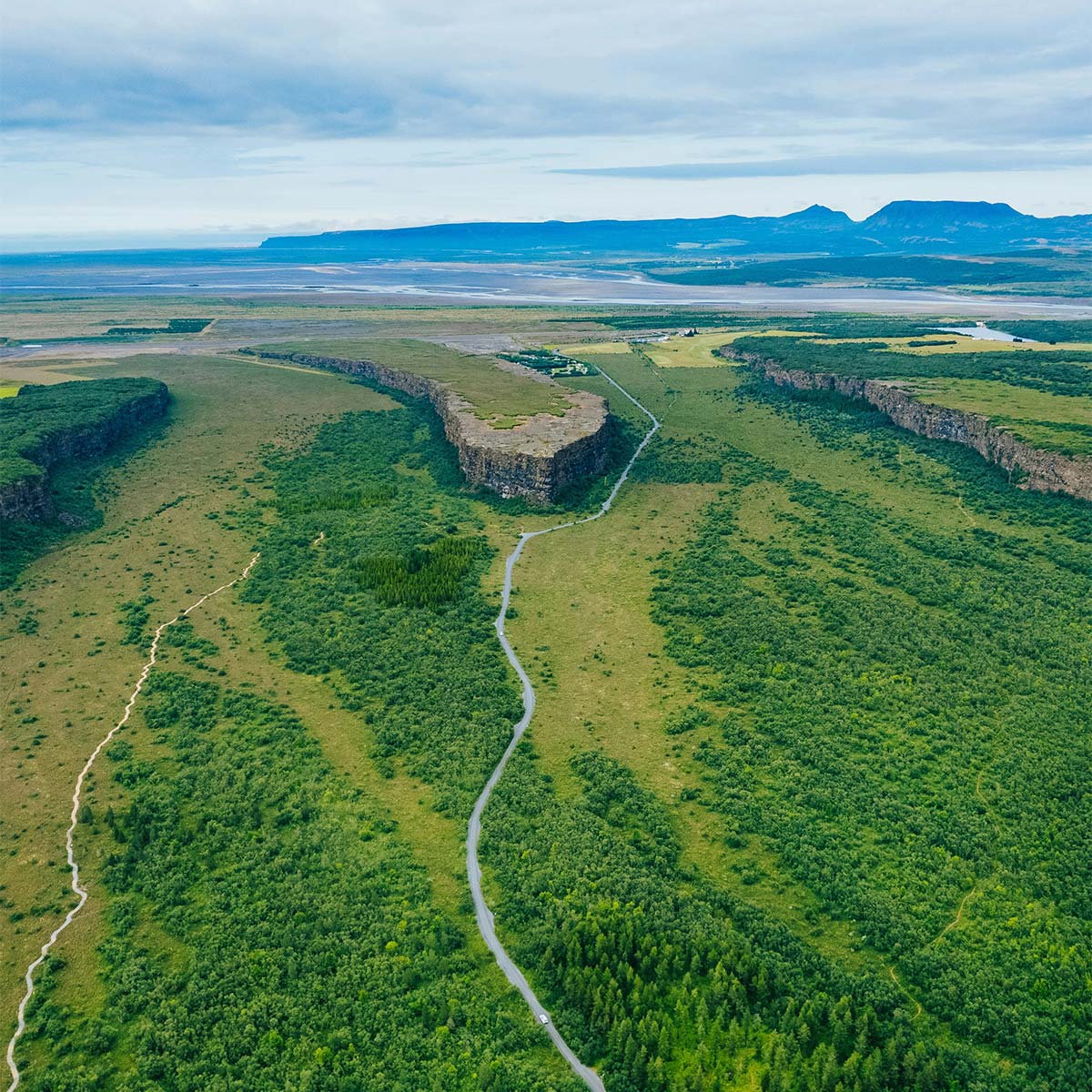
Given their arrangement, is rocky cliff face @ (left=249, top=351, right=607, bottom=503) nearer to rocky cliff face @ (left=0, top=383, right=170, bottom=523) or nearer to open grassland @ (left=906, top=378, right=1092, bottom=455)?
rocky cliff face @ (left=0, top=383, right=170, bottom=523)

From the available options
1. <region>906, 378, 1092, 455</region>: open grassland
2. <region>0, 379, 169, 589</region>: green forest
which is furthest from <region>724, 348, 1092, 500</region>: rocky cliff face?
<region>0, 379, 169, 589</region>: green forest

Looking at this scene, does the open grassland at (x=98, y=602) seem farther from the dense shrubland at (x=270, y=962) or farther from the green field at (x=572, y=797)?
the dense shrubland at (x=270, y=962)

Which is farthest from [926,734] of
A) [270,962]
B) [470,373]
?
[470,373]

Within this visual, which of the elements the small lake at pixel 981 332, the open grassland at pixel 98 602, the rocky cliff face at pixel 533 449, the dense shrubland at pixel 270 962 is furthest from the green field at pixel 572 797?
the small lake at pixel 981 332

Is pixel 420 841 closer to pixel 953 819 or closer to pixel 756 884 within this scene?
pixel 756 884

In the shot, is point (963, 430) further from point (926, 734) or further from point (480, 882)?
point (480, 882)

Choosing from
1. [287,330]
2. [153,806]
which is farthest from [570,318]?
[153,806]
